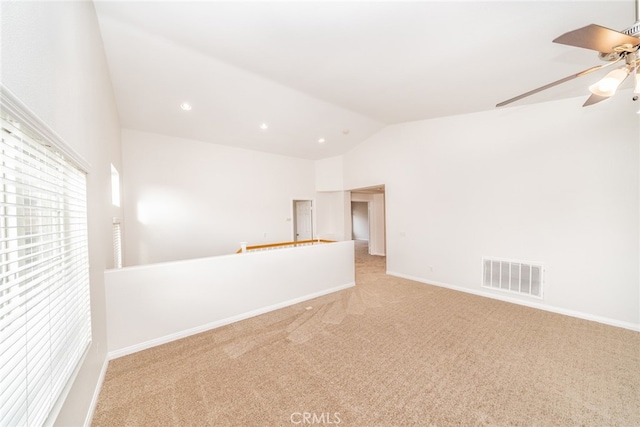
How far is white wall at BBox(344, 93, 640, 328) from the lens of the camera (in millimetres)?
3066

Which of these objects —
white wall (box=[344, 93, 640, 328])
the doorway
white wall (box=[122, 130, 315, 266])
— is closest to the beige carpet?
white wall (box=[344, 93, 640, 328])

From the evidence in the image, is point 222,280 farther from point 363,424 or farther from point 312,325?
point 363,424

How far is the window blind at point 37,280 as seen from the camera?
90 centimetres

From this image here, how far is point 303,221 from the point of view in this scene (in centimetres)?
748

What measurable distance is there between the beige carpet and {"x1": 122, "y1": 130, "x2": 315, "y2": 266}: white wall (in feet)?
8.44

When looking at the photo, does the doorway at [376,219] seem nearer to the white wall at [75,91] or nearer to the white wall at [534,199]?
the white wall at [534,199]

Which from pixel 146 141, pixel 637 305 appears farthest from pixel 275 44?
pixel 637 305

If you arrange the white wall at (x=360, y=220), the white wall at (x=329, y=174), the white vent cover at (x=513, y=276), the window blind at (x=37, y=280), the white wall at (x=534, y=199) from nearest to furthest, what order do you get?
the window blind at (x=37, y=280), the white wall at (x=534, y=199), the white vent cover at (x=513, y=276), the white wall at (x=329, y=174), the white wall at (x=360, y=220)

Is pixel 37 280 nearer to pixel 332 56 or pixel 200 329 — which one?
pixel 200 329

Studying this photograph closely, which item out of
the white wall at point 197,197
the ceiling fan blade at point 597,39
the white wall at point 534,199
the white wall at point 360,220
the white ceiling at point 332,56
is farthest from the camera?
the white wall at point 360,220

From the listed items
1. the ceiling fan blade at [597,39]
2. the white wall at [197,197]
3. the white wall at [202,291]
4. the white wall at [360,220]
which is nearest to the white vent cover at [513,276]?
the white wall at [202,291]

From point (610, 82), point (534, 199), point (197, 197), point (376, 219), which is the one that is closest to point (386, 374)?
point (610, 82)

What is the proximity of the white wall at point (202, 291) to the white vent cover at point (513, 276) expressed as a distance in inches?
113

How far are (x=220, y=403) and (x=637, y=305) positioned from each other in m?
4.98
